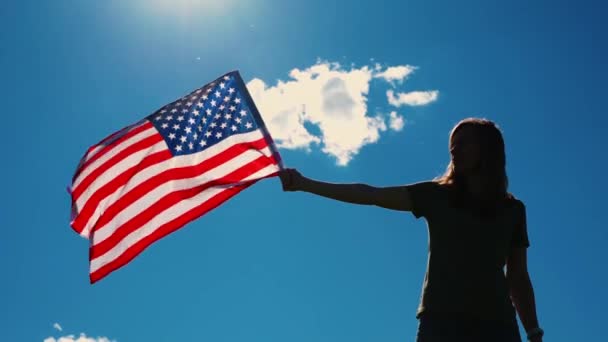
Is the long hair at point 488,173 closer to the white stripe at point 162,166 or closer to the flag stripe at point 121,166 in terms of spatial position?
the white stripe at point 162,166

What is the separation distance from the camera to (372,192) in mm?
5207

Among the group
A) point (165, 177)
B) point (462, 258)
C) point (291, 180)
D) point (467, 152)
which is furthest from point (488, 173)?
point (165, 177)

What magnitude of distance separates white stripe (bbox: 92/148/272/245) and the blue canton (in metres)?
0.35

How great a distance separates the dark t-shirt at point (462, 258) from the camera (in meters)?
4.87

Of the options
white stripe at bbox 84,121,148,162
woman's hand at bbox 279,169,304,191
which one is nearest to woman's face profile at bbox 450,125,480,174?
woman's hand at bbox 279,169,304,191

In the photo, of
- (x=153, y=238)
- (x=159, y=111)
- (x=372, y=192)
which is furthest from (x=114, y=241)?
(x=372, y=192)

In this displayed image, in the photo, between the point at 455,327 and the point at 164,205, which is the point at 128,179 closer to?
Answer: the point at 164,205

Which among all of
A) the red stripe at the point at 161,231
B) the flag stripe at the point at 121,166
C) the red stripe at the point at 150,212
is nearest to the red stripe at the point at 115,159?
the flag stripe at the point at 121,166

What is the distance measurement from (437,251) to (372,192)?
649mm

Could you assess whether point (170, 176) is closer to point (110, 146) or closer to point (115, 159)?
point (115, 159)

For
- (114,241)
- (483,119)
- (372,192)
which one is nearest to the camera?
(372,192)

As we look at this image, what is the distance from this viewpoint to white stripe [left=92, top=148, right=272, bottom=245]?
7.47 meters

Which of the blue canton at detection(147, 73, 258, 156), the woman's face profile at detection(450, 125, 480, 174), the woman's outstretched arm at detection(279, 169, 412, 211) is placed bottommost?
the woman's outstretched arm at detection(279, 169, 412, 211)

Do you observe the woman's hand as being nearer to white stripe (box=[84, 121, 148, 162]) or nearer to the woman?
the woman
